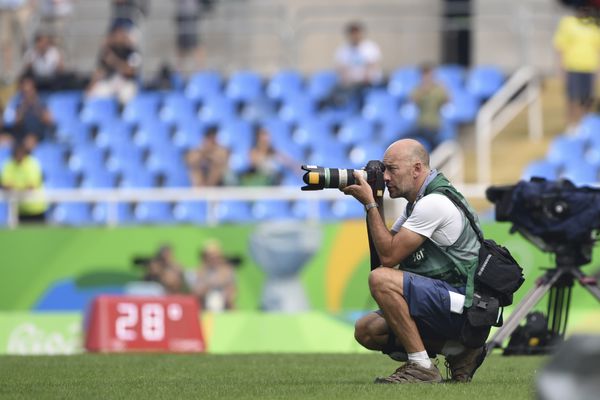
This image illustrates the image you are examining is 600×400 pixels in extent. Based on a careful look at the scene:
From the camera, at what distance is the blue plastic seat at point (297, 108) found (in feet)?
80.1

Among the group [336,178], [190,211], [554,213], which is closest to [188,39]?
[190,211]

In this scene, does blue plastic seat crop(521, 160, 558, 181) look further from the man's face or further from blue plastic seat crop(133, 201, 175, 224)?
the man's face

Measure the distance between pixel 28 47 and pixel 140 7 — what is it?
85.2 inches

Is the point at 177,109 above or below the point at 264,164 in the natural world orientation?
above

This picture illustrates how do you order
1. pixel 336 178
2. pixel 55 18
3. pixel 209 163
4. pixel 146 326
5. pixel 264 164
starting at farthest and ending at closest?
pixel 55 18 → pixel 209 163 → pixel 264 164 → pixel 146 326 → pixel 336 178

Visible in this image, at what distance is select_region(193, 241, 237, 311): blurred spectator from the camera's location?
62.0ft

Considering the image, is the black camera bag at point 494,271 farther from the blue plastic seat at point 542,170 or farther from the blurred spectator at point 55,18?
the blurred spectator at point 55,18

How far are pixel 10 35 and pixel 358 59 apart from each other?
277 inches

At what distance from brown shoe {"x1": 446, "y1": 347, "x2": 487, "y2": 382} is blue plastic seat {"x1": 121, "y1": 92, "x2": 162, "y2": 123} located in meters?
15.7

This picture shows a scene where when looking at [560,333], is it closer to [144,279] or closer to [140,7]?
[144,279]

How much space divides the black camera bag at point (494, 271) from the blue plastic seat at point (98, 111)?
16.3 m

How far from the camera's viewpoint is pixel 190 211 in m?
20.3

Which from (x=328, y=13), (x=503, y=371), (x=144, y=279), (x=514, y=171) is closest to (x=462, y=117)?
(x=514, y=171)

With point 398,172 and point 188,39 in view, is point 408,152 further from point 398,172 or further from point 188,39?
point 188,39
